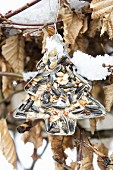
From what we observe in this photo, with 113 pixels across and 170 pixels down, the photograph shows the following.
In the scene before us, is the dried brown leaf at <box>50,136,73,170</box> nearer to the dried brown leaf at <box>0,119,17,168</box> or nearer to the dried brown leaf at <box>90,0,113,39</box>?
the dried brown leaf at <box>0,119,17,168</box>

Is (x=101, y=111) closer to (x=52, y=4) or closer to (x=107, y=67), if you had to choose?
(x=107, y=67)

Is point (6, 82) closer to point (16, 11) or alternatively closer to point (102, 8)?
point (16, 11)

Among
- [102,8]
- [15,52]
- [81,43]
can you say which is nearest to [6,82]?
[15,52]

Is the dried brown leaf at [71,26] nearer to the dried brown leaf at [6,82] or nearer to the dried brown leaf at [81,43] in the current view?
the dried brown leaf at [81,43]

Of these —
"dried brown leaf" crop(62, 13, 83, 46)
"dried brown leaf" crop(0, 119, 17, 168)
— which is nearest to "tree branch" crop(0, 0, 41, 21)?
"dried brown leaf" crop(62, 13, 83, 46)

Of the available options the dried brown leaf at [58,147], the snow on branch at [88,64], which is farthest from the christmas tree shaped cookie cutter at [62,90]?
the dried brown leaf at [58,147]

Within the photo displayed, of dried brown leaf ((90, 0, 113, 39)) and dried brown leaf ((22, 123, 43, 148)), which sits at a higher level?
dried brown leaf ((90, 0, 113, 39))
